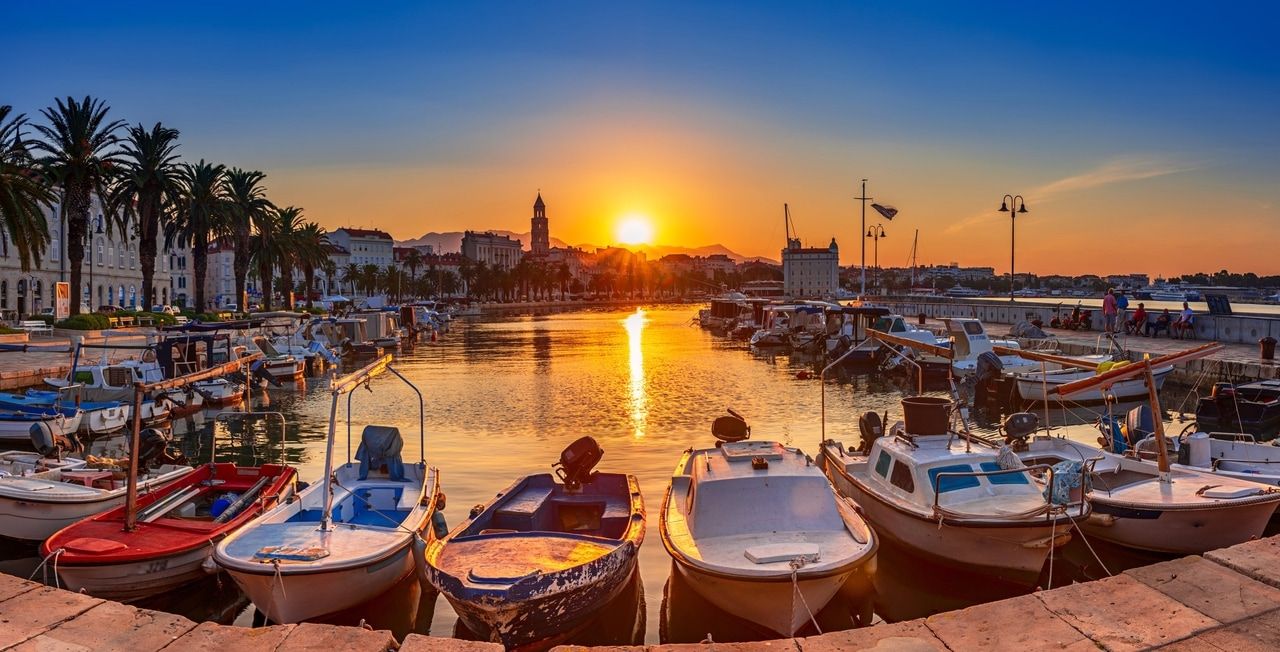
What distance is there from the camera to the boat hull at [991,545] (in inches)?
549

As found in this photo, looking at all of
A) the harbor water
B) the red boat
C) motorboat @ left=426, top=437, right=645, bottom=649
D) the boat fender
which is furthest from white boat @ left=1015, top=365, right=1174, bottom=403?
the red boat

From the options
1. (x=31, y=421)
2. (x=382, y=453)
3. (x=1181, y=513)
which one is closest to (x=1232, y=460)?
(x=1181, y=513)

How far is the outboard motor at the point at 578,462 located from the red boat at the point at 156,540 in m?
5.57

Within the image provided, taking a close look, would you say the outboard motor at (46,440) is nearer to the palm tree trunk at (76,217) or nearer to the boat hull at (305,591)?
the boat hull at (305,591)

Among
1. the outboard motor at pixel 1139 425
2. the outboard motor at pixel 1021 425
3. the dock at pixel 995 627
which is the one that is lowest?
the dock at pixel 995 627

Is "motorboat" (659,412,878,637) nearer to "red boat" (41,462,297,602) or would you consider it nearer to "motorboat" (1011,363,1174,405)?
"red boat" (41,462,297,602)

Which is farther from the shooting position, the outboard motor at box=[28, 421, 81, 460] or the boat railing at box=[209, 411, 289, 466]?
the outboard motor at box=[28, 421, 81, 460]

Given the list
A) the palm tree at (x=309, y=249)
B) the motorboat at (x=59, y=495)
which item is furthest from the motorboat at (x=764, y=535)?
the palm tree at (x=309, y=249)

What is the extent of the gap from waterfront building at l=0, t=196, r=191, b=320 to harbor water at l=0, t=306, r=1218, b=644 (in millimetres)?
34025

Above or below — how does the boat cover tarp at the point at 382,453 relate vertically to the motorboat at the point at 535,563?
above

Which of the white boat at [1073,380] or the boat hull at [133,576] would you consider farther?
the white boat at [1073,380]

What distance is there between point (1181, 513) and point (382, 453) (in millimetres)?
14969

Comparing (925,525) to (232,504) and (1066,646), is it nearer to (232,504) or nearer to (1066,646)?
(1066,646)

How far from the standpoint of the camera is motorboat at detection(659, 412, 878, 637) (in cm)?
1197
